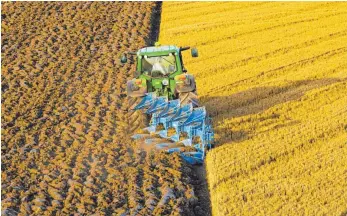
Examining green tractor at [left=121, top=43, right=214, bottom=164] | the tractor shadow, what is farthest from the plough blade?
the tractor shadow

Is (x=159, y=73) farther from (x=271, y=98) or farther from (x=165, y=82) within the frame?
(x=271, y=98)

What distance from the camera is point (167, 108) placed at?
55.3ft

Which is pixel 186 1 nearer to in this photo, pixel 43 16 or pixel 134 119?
pixel 43 16

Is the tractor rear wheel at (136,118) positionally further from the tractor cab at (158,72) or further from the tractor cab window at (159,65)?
the tractor cab window at (159,65)

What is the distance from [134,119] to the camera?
17391 millimetres

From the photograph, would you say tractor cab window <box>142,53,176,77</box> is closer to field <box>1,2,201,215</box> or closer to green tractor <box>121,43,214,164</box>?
green tractor <box>121,43,214,164</box>

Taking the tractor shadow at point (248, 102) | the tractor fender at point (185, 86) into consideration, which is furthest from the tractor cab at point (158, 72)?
the tractor shadow at point (248, 102)

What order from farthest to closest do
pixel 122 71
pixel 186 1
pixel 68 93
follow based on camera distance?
pixel 186 1, pixel 122 71, pixel 68 93

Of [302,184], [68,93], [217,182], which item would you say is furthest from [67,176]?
[68,93]

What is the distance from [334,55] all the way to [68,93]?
722 cm

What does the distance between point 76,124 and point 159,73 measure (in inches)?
75.3

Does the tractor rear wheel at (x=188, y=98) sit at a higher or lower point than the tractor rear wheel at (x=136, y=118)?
higher

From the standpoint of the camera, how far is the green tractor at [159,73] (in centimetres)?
1714

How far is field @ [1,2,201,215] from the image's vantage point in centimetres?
1377
